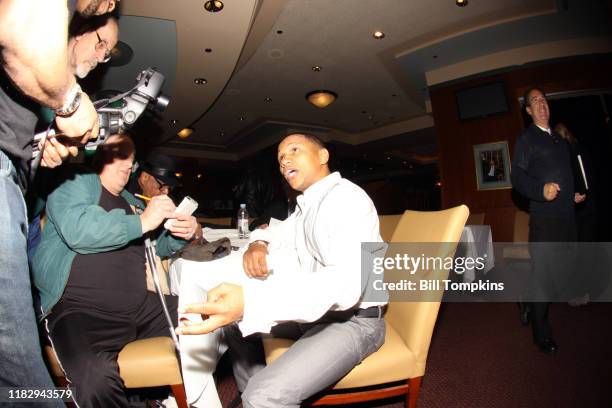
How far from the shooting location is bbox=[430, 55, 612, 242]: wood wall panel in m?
5.26

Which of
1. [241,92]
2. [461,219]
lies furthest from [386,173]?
[461,219]

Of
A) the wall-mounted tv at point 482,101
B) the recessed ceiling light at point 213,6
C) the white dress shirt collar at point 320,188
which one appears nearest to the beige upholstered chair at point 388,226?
the white dress shirt collar at point 320,188

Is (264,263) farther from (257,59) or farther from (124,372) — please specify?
(257,59)

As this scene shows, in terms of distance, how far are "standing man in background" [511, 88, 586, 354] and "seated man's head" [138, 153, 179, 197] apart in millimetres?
2600

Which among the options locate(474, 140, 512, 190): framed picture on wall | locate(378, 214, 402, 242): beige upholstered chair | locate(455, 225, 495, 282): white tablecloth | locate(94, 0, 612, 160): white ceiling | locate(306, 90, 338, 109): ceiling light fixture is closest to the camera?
locate(378, 214, 402, 242): beige upholstered chair

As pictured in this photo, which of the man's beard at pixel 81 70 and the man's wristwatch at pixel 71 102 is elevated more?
the man's beard at pixel 81 70

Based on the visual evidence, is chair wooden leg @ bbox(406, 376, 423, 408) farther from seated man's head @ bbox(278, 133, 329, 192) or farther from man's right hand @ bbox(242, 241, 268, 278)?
seated man's head @ bbox(278, 133, 329, 192)

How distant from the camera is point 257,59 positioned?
584 centimetres

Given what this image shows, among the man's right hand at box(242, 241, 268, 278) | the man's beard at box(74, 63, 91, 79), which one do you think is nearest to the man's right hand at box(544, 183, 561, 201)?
the man's right hand at box(242, 241, 268, 278)

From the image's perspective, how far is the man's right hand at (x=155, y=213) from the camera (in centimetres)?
142

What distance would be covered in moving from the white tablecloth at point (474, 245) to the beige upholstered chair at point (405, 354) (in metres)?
2.18

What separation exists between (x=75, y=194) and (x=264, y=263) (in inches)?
33.4

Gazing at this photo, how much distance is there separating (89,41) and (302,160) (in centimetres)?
97

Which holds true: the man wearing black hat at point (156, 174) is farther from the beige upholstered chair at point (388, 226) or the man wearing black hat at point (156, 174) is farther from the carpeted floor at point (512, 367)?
the beige upholstered chair at point (388, 226)
